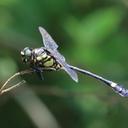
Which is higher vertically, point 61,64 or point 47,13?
point 61,64

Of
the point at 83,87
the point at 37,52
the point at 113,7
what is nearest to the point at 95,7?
the point at 113,7

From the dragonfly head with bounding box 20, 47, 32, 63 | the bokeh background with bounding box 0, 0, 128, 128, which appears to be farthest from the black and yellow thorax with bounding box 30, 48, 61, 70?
the bokeh background with bounding box 0, 0, 128, 128

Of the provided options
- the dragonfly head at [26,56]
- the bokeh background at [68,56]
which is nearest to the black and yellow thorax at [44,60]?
the dragonfly head at [26,56]

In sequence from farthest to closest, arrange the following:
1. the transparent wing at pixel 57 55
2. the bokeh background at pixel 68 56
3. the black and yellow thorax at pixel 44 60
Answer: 1. the bokeh background at pixel 68 56
2. the black and yellow thorax at pixel 44 60
3. the transparent wing at pixel 57 55

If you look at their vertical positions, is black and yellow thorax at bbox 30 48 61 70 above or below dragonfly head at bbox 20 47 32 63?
below

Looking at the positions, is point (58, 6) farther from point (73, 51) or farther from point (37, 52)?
point (37, 52)

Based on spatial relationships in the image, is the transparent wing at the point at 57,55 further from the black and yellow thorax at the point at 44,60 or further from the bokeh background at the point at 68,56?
the bokeh background at the point at 68,56

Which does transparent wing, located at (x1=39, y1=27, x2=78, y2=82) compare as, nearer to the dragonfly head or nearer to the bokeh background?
the dragonfly head

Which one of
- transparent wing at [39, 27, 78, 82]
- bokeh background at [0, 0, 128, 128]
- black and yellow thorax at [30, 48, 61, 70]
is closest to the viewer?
transparent wing at [39, 27, 78, 82]
